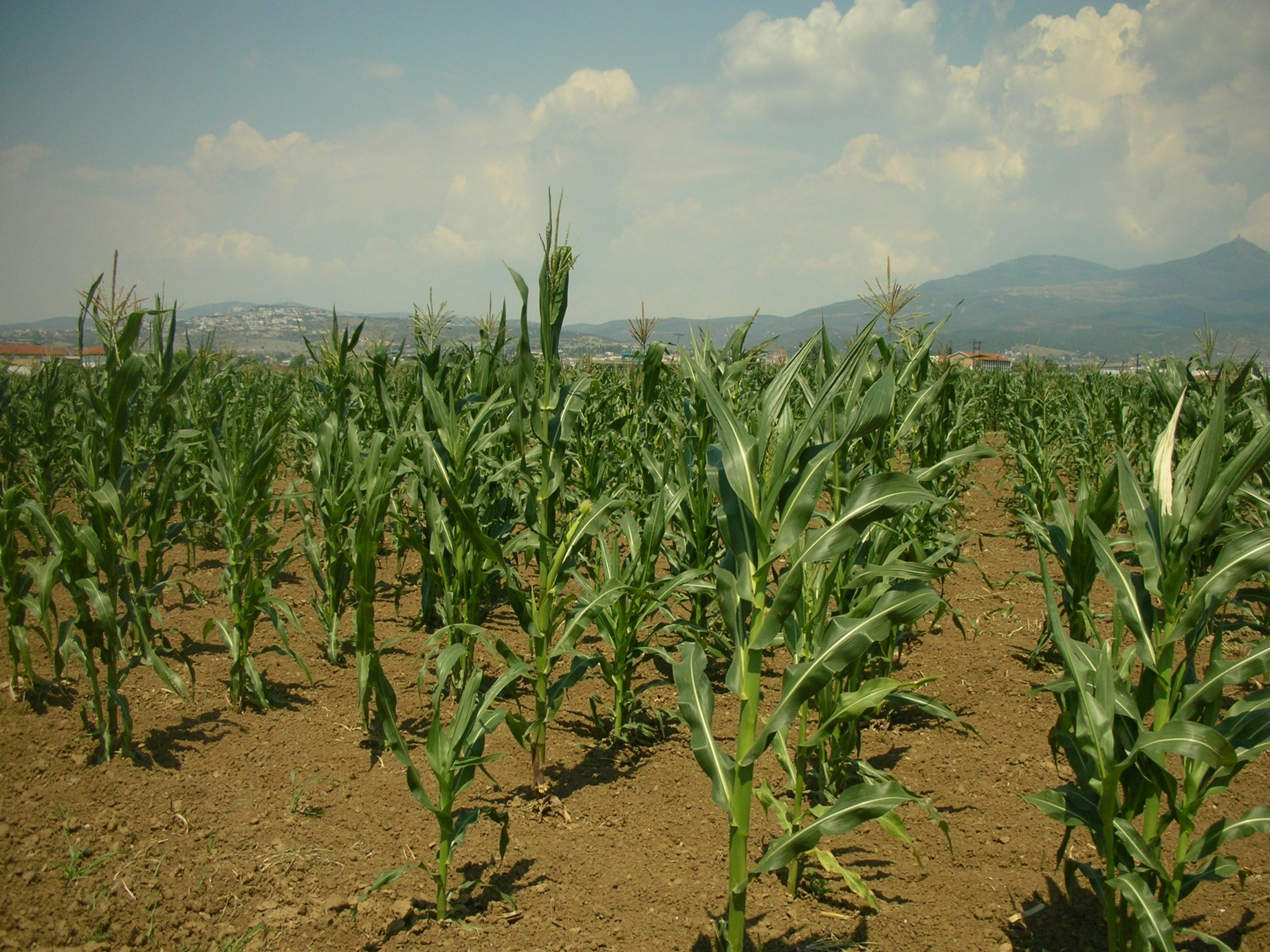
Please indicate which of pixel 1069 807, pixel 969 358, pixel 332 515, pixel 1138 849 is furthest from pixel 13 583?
pixel 969 358

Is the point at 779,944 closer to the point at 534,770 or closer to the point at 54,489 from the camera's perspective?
the point at 534,770

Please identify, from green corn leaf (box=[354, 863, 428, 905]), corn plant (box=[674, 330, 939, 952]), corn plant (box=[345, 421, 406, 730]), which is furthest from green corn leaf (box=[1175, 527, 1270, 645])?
corn plant (box=[345, 421, 406, 730])

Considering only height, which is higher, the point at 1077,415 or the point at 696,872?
the point at 1077,415

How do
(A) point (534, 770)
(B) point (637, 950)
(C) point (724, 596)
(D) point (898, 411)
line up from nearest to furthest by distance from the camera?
(C) point (724, 596) < (B) point (637, 950) < (A) point (534, 770) < (D) point (898, 411)

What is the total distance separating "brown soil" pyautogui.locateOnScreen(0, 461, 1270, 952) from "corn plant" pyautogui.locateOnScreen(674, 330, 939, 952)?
714 mm

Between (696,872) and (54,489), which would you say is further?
(54,489)

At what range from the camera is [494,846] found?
293cm

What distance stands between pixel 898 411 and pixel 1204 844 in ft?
7.77

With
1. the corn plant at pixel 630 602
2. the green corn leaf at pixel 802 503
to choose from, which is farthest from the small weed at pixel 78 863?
the green corn leaf at pixel 802 503

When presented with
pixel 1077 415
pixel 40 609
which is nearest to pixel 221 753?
pixel 40 609

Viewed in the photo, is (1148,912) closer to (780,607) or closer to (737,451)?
(780,607)

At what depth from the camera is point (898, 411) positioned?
3924 millimetres

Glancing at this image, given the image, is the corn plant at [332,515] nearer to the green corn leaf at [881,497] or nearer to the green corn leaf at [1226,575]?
the green corn leaf at [881,497]

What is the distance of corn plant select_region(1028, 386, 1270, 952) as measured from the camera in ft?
Answer: 6.02
